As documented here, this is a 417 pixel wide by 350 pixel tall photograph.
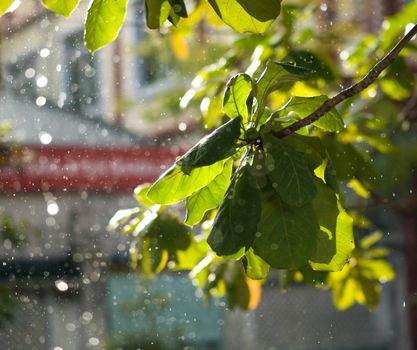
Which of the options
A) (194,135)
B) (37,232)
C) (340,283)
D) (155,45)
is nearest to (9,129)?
(340,283)

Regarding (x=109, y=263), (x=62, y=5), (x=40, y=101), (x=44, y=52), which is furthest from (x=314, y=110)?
(x=44, y=52)

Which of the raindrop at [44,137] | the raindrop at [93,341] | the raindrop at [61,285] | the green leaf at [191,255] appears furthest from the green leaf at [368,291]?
the raindrop at [44,137]

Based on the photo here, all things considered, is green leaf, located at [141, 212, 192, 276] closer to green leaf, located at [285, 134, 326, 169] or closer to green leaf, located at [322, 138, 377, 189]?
green leaf, located at [322, 138, 377, 189]

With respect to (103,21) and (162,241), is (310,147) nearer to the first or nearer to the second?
(103,21)

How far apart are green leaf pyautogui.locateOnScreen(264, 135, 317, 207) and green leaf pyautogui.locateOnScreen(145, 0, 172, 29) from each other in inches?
6.0

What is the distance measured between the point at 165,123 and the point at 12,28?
3.73 feet

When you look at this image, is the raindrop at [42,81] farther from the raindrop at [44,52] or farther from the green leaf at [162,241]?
the green leaf at [162,241]

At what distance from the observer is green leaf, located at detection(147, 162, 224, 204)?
87 cm

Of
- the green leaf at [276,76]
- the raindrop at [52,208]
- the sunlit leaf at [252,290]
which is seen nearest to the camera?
the green leaf at [276,76]

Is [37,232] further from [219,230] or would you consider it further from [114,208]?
[219,230]

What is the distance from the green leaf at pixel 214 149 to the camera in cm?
81

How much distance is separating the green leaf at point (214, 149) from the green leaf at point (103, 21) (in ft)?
0.46

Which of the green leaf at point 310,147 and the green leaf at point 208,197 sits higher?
the green leaf at point 310,147

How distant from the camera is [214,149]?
32.1 inches
